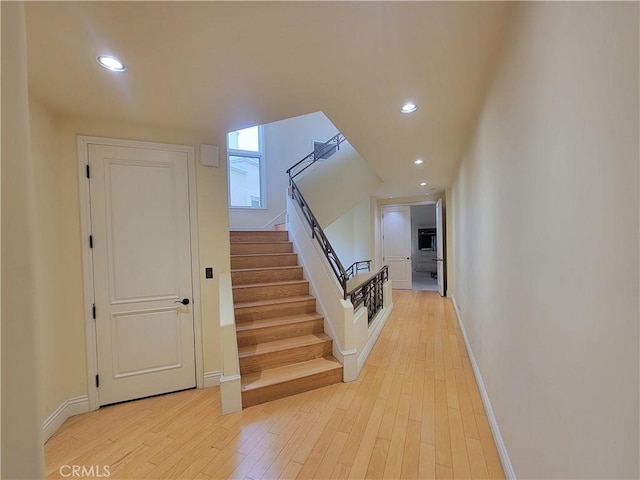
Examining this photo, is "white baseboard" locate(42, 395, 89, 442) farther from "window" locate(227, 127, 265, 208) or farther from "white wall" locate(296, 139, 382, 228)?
"window" locate(227, 127, 265, 208)

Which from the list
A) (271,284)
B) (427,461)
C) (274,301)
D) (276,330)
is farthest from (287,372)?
(427,461)

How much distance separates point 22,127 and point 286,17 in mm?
1213

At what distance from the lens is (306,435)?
2057 millimetres

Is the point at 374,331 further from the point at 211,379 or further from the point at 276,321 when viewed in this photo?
the point at 211,379

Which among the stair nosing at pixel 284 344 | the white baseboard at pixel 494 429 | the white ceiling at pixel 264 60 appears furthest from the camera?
the stair nosing at pixel 284 344

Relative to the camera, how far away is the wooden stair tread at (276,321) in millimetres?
3053

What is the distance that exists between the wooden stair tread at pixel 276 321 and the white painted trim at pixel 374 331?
66 cm

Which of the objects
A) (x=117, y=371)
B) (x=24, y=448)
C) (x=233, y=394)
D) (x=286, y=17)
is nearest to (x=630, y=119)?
(x=286, y=17)

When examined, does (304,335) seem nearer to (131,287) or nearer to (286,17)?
(131,287)

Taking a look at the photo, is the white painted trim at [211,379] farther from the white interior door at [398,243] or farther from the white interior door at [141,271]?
the white interior door at [398,243]

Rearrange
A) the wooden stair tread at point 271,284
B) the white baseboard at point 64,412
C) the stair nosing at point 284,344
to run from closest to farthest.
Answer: the white baseboard at point 64,412 < the stair nosing at point 284,344 < the wooden stair tread at point 271,284

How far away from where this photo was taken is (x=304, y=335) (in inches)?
126

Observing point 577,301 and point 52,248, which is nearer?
point 577,301

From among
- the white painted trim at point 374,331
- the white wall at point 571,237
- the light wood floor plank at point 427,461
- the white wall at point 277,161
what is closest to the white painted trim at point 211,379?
the white painted trim at point 374,331
